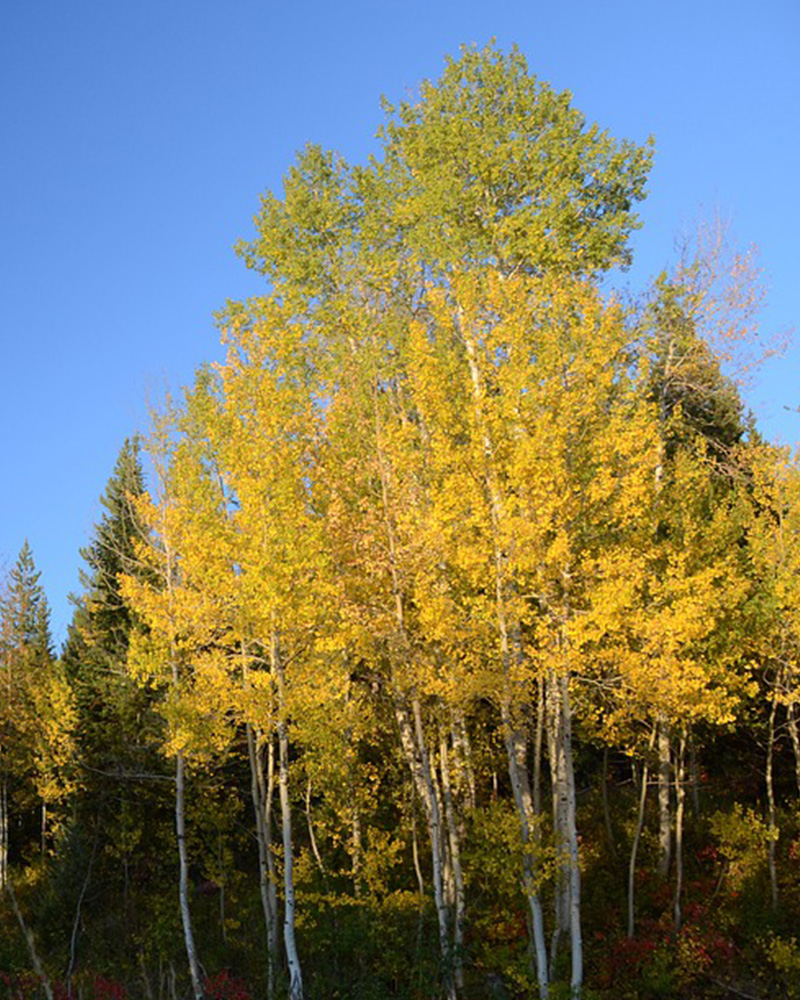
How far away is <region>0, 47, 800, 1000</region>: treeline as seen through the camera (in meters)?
12.0

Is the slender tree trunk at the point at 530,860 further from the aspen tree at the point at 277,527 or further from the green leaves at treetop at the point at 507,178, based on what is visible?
the green leaves at treetop at the point at 507,178

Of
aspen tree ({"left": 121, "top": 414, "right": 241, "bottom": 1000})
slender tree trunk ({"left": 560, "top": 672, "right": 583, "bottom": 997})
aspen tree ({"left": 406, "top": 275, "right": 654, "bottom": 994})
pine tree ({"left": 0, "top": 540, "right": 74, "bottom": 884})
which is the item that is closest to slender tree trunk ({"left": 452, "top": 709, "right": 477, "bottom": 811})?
aspen tree ({"left": 406, "top": 275, "right": 654, "bottom": 994})

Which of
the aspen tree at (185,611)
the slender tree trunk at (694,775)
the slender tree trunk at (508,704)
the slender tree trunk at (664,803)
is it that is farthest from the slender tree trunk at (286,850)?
the slender tree trunk at (694,775)

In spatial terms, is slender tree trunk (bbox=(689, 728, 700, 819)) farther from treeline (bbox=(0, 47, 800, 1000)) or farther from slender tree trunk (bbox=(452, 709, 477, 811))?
slender tree trunk (bbox=(452, 709, 477, 811))

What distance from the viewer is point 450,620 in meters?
11.8

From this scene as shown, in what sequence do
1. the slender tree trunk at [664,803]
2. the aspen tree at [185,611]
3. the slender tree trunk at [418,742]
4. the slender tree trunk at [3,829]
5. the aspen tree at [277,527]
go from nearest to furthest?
the slender tree trunk at [418,742] < the aspen tree at [277,527] < the aspen tree at [185,611] < the slender tree trunk at [664,803] < the slender tree trunk at [3,829]

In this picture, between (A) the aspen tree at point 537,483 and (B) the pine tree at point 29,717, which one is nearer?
(A) the aspen tree at point 537,483

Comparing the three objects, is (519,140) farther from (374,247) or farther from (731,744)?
(731,744)

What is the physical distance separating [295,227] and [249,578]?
396 inches

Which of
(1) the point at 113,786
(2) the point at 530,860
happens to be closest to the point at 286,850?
(2) the point at 530,860

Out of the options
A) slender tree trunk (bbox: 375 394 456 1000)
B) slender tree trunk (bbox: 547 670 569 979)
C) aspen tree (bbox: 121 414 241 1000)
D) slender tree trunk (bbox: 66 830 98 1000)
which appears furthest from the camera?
aspen tree (bbox: 121 414 241 1000)

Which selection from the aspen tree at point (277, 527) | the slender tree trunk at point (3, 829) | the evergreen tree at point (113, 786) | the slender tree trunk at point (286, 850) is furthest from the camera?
the slender tree trunk at point (3, 829)

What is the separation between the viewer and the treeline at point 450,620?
1198 cm

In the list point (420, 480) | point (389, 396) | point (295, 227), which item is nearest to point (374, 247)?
point (295, 227)
